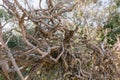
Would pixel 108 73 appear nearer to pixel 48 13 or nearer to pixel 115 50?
pixel 115 50

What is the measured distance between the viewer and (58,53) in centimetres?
160

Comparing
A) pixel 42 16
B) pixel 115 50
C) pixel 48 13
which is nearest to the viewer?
pixel 42 16

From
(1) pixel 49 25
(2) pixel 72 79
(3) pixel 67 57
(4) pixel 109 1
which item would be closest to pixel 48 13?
(1) pixel 49 25

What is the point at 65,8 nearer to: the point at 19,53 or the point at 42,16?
the point at 42,16

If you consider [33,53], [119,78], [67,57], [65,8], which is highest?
[65,8]

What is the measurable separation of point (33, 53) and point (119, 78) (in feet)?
2.02

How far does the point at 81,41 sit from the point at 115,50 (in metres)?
0.30

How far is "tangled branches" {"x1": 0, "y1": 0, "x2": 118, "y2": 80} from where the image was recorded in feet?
4.78

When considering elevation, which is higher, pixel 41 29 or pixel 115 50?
pixel 41 29

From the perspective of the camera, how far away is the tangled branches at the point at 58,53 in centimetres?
146

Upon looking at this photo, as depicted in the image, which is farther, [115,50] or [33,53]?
[115,50]

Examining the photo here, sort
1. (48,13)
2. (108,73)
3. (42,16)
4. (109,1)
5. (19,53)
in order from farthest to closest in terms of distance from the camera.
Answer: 1. (109,1)
2. (108,73)
3. (48,13)
4. (42,16)
5. (19,53)

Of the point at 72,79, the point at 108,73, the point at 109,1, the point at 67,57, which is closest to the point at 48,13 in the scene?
the point at 67,57

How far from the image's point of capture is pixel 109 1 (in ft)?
22.3
